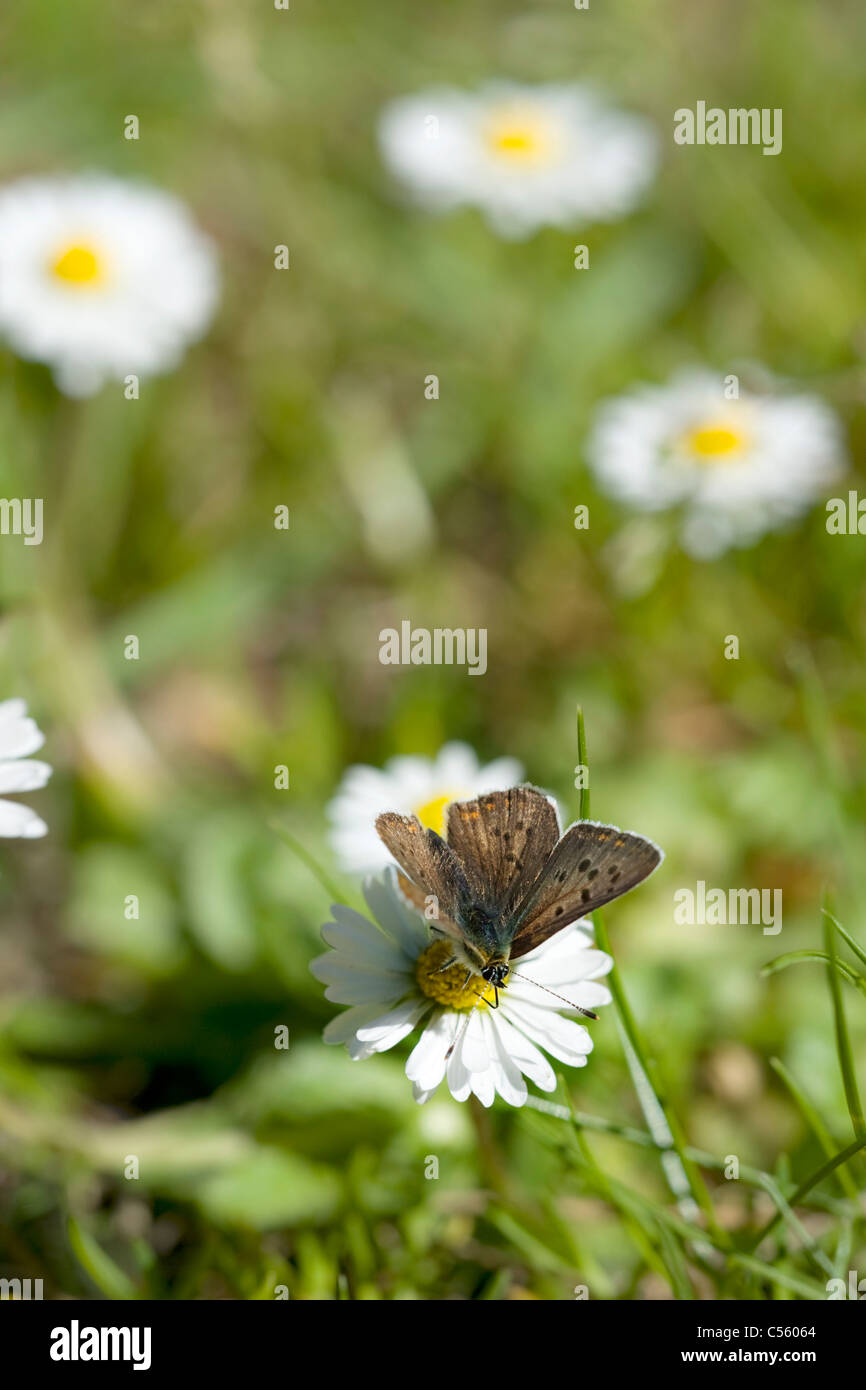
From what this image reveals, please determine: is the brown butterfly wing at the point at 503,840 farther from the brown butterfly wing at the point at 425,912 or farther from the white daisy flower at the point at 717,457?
the white daisy flower at the point at 717,457

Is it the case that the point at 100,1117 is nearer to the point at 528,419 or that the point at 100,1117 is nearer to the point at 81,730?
the point at 81,730

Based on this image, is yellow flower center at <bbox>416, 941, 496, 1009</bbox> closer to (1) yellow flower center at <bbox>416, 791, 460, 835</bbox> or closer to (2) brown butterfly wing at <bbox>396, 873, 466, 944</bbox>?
(2) brown butterfly wing at <bbox>396, 873, 466, 944</bbox>

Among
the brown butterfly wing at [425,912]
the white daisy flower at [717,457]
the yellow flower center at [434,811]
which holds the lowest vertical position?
the brown butterfly wing at [425,912]

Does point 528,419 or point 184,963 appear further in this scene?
point 528,419

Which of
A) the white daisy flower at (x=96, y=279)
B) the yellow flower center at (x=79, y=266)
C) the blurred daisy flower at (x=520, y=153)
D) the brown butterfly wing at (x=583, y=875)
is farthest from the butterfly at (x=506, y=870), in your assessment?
the blurred daisy flower at (x=520, y=153)

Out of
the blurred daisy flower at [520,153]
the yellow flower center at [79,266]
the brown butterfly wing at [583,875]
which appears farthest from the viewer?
the blurred daisy flower at [520,153]

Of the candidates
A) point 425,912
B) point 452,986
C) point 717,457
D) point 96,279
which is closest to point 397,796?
point 452,986
